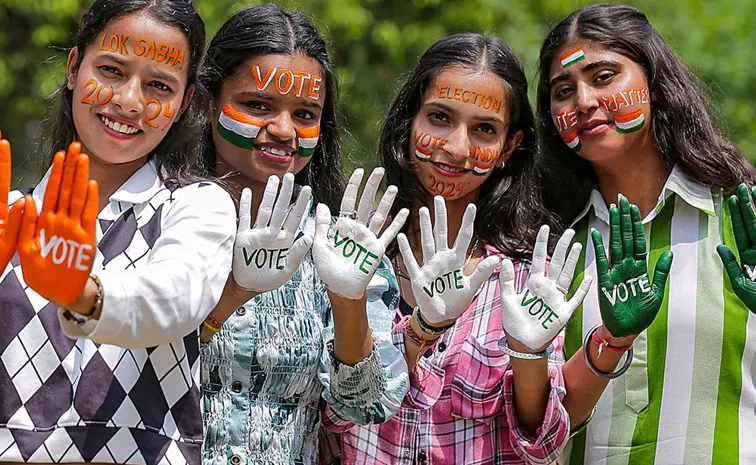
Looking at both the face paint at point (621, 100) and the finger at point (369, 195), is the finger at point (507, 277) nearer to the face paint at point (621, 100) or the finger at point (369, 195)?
the finger at point (369, 195)

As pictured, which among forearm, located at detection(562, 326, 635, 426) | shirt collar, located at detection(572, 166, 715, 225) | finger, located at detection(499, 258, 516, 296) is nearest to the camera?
finger, located at detection(499, 258, 516, 296)

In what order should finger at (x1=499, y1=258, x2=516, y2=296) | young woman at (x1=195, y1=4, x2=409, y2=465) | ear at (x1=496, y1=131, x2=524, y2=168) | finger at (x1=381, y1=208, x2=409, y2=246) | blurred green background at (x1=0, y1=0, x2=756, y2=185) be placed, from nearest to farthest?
young woman at (x1=195, y1=4, x2=409, y2=465), finger at (x1=381, y1=208, x2=409, y2=246), finger at (x1=499, y1=258, x2=516, y2=296), ear at (x1=496, y1=131, x2=524, y2=168), blurred green background at (x1=0, y1=0, x2=756, y2=185)

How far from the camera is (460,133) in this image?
372 cm

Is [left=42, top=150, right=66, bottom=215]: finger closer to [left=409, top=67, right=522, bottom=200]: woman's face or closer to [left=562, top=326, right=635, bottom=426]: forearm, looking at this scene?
[left=409, top=67, right=522, bottom=200]: woman's face

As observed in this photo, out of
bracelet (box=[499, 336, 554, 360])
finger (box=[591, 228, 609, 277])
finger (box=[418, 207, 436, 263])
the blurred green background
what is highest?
the blurred green background

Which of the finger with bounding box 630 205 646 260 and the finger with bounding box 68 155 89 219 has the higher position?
the finger with bounding box 630 205 646 260

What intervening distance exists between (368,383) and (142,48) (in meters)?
1.17

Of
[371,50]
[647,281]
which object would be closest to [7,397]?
[647,281]

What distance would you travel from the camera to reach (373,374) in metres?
3.22

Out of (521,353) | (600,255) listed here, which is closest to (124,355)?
(521,353)

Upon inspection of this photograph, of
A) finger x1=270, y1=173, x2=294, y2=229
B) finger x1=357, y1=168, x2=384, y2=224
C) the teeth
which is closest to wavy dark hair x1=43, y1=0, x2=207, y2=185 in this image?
the teeth

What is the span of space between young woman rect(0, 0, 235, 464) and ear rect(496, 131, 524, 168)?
50.9 inches

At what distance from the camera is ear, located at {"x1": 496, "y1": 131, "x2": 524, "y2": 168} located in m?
3.88

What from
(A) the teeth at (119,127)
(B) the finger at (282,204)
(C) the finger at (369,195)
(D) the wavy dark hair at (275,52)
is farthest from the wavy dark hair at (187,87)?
(C) the finger at (369,195)
